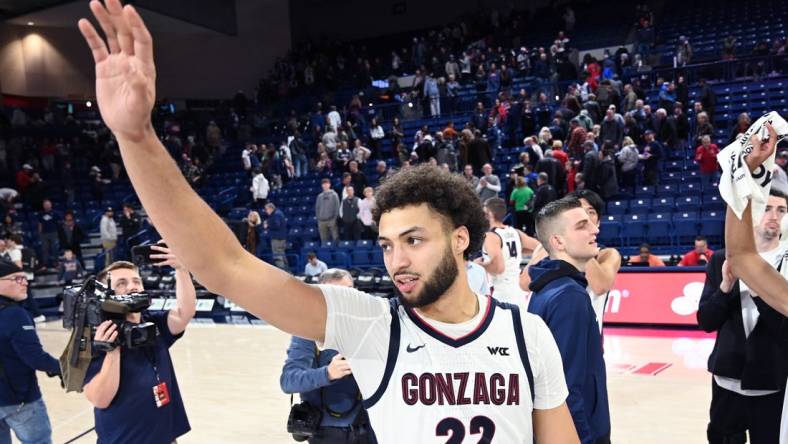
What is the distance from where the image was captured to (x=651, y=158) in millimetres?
14227

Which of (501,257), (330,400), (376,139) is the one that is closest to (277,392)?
(501,257)

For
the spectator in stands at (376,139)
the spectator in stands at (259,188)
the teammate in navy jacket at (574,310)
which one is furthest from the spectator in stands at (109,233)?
the teammate in navy jacket at (574,310)

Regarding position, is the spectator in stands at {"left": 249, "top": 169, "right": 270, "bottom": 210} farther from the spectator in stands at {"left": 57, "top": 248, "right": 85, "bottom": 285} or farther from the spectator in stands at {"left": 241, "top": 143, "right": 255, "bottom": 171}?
the spectator in stands at {"left": 57, "top": 248, "right": 85, "bottom": 285}

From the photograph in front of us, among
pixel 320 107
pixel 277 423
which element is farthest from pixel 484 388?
pixel 320 107

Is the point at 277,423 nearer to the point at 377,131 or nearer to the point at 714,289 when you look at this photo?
the point at 714,289

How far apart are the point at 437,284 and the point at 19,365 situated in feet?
12.7

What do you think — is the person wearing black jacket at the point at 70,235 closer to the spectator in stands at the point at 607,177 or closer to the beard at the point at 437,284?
the spectator in stands at the point at 607,177

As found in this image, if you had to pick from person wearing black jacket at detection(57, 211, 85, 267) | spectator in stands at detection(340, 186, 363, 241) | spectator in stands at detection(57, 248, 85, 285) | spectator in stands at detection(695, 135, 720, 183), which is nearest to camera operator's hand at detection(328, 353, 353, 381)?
spectator in stands at detection(695, 135, 720, 183)

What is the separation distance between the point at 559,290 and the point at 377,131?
16.6 metres

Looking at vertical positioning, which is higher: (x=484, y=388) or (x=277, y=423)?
(x=484, y=388)

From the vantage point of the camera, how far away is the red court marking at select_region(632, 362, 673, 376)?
8030 mm

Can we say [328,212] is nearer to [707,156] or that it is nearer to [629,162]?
[629,162]

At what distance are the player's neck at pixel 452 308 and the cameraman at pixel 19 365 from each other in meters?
3.40

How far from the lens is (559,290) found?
3314mm
